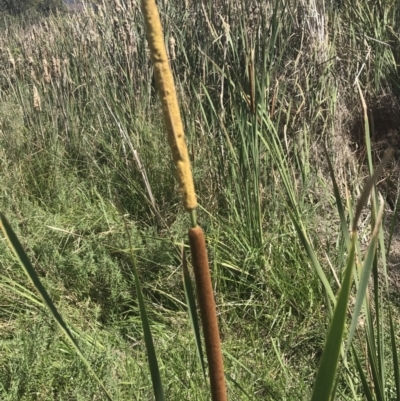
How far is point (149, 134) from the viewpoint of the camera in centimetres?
222

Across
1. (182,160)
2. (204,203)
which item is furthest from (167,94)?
(204,203)

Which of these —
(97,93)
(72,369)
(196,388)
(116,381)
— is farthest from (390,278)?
(97,93)

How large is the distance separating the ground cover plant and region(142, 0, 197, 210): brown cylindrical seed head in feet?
1.52

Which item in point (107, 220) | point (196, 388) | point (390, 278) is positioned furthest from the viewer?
point (107, 220)

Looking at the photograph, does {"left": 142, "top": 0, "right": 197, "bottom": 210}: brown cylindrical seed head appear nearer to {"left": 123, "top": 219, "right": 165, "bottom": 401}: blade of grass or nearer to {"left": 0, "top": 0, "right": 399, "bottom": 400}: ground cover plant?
{"left": 123, "top": 219, "right": 165, "bottom": 401}: blade of grass

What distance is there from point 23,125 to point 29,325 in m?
1.47

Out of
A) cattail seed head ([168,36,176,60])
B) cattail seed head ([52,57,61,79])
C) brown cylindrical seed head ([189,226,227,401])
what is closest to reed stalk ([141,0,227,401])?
brown cylindrical seed head ([189,226,227,401])

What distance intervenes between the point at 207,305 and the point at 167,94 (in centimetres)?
15

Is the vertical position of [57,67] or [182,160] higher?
[182,160]

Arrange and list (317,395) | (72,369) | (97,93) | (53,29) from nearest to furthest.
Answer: (317,395), (72,369), (97,93), (53,29)

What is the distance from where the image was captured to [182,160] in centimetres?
31

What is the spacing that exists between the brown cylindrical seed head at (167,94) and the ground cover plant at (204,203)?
1.52 feet

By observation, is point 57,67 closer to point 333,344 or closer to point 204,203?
point 204,203

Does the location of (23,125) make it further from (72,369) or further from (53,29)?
(72,369)
